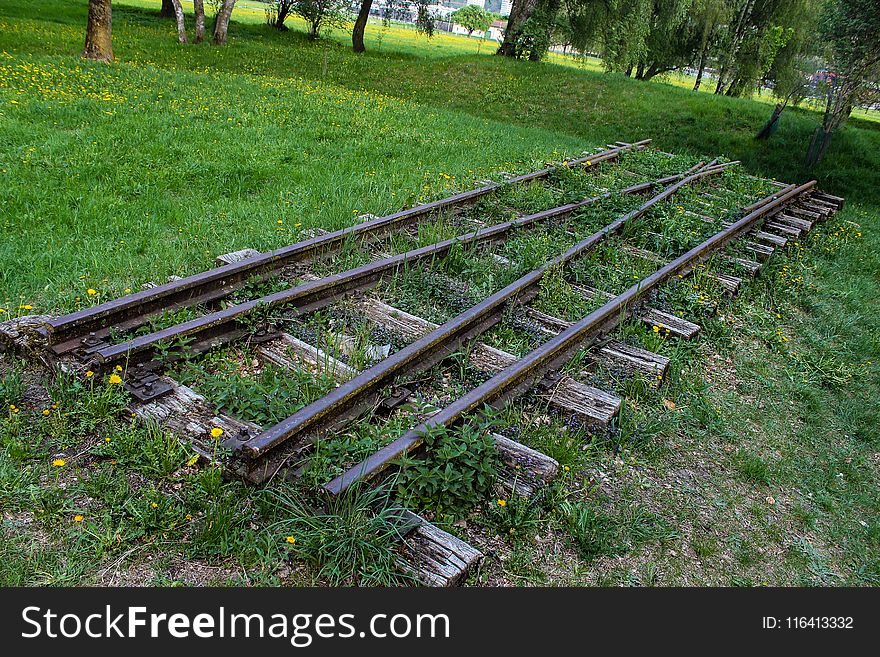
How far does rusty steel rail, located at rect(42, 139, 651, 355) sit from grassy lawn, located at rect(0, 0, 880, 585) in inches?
17.1

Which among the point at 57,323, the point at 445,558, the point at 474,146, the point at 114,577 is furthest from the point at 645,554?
the point at 474,146

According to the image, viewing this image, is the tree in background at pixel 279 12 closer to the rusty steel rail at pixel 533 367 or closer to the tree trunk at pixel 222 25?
the tree trunk at pixel 222 25

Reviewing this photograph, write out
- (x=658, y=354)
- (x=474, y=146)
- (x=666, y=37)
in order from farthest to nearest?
(x=666, y=37) < (x=474, y=146) < (x=658, y=354)

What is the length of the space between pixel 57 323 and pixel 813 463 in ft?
16.5

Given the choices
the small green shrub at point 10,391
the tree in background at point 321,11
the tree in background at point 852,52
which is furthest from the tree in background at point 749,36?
the small green shrub at point 10,391

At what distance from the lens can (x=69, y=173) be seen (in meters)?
7.86

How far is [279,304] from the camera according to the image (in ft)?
16.3

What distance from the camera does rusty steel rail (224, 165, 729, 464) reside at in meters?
3.36

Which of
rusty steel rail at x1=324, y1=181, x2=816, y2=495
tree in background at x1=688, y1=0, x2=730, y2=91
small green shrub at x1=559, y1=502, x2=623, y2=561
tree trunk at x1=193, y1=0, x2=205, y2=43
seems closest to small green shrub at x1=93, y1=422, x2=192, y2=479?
rusty steel rail at x1=324, y1=181, x2=816, y2=495

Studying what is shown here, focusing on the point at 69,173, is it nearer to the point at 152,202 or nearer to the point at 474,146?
the point at 152,202

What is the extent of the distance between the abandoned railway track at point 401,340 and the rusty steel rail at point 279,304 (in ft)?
0.04

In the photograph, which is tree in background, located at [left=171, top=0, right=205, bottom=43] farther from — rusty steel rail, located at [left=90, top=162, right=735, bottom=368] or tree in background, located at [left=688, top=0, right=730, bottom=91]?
rusty steel rail, located at [left=90, top=162, right=735, bottom=368]

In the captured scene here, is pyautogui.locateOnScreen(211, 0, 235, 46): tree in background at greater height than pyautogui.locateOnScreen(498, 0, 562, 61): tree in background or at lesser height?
lesser

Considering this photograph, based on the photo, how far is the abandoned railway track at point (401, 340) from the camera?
3418mm
